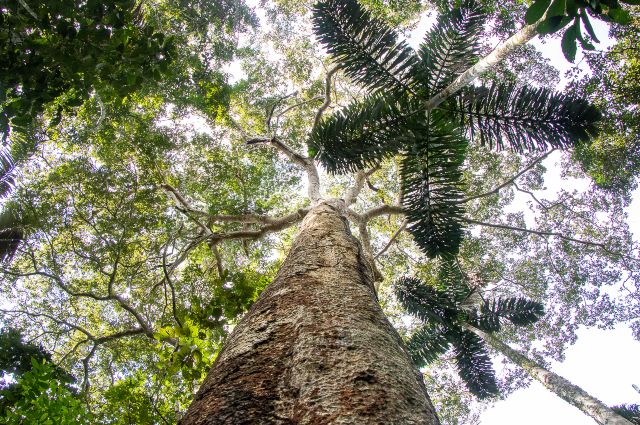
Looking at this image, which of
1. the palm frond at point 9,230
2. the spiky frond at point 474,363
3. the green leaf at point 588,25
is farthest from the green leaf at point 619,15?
the palm frond at point 9,230

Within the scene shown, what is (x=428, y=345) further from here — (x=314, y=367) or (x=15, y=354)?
(x=15, y=354)

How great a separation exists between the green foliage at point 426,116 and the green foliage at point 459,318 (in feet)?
10.4

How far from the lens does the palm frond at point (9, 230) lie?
269 inches

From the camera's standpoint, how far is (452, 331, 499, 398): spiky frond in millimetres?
7129

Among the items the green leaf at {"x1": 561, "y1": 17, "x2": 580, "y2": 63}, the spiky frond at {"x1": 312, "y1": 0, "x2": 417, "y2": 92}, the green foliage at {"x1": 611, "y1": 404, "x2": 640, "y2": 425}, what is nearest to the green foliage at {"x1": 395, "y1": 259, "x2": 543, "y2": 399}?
the green foliage at {"x1": 611, "y1": 404, "x2": 640, "y2": 425}

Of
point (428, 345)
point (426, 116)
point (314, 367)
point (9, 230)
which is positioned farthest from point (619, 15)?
point (9, 230)

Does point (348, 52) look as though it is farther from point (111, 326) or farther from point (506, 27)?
point (111, 326)

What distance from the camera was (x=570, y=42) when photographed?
1518 millimetres

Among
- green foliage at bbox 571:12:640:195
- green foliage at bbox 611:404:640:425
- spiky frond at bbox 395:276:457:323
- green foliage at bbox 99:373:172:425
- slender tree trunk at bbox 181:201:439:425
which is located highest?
green foliage at bbox 571:12:640:195

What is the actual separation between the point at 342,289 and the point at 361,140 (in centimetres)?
247

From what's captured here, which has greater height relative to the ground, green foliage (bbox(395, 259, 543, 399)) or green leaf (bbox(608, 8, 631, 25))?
green foliage (bbox(395, 259, 543, 399))

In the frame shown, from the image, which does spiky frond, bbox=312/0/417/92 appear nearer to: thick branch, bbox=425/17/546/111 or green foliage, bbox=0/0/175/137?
thick branch, bbox=425/17/546/111

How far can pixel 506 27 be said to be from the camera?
8.72 m

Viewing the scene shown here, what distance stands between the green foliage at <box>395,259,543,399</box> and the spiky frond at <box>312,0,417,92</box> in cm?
398
